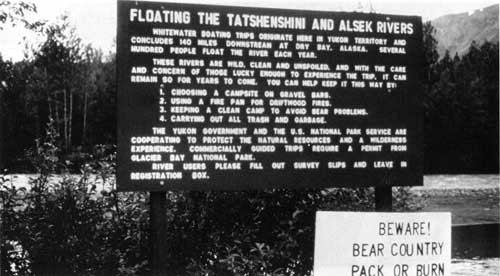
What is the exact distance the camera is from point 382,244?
5.67m

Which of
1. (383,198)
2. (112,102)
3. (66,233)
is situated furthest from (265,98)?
(112,102)

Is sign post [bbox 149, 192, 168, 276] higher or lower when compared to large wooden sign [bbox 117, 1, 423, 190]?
lower

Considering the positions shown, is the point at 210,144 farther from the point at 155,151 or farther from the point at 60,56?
the point at 60,56

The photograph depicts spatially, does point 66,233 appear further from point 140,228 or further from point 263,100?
point 263,100

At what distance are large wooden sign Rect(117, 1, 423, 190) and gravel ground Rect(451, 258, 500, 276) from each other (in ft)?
9.97

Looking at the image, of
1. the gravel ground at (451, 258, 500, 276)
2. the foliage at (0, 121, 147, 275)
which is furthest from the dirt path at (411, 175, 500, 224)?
the foliage at (0, 121, 147, 275)

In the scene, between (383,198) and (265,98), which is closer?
(265,98)

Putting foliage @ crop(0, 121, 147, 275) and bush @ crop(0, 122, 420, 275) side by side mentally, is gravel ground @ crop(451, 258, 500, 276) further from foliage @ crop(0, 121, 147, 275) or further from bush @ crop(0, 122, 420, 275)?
foliage @ crop(0, 121, 147, 275)

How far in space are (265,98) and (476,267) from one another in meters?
5.00

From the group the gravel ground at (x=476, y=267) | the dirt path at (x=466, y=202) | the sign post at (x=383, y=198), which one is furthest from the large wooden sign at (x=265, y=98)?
the dirt path at (x=466, y=202)

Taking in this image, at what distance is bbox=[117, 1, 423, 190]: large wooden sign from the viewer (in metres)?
5.26

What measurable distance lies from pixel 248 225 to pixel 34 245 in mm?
2061

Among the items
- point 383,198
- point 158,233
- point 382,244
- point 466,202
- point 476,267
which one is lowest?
point 466,202

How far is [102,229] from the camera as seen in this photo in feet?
19.6
